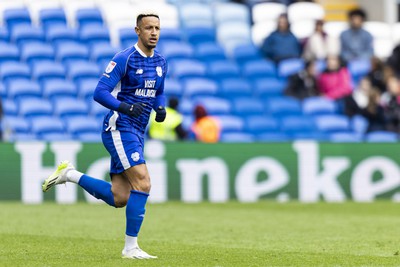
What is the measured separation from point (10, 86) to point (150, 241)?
373 inches

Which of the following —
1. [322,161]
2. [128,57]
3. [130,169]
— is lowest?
[322,161]

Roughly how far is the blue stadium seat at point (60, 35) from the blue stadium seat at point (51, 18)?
0.12 metres

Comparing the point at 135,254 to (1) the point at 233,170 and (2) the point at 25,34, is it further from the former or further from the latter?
(2) the point at 25,34

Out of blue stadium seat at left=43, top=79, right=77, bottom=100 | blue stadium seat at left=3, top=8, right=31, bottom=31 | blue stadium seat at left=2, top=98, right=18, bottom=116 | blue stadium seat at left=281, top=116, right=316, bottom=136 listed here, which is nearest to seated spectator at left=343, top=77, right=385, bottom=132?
blue stadium seat at left=281, top=116, right=316, bottom=136

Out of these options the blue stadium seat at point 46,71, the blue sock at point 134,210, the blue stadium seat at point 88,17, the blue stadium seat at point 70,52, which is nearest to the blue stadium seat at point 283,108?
the blue stadium seat at point 70,52

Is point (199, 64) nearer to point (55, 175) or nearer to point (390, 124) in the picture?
point (390, 124)

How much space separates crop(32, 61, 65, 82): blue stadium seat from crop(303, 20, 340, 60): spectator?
5.16 metres

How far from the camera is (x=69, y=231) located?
1271 centimetres

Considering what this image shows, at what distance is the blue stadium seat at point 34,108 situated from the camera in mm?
19797

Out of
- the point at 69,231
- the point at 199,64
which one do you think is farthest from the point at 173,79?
the point at 69,231

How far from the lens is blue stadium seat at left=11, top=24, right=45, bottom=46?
21.4 metres

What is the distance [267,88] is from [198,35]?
211cm

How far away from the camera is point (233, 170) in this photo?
1891 cm

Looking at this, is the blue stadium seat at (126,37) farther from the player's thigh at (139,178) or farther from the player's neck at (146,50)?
the player's thigh at (139,178)
